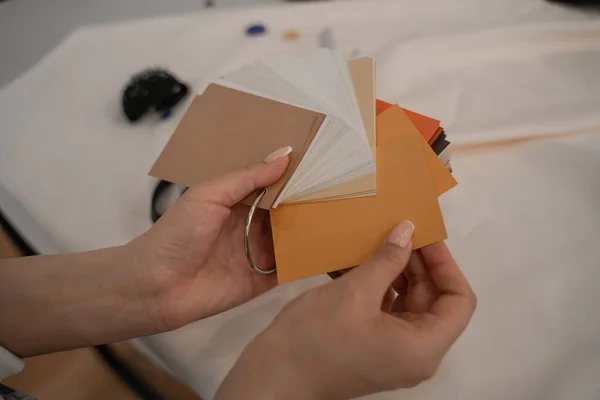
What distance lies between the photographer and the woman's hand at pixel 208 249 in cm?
62

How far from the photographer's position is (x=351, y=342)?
0.49 metres

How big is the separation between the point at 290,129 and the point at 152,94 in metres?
0.45

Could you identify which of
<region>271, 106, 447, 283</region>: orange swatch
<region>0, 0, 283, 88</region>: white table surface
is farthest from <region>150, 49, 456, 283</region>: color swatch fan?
<region>0, 0, 283, 88</region>: white table surface

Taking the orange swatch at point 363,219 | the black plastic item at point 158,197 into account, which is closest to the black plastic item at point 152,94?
the black plastic item at point 158,197

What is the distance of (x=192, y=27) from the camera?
113 centimetres

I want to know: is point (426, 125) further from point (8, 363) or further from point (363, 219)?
point (8, 363)

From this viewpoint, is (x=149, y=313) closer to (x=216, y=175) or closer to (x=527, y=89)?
(x=216, y=175)

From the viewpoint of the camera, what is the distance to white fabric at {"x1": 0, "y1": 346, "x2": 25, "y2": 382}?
23.4 inches

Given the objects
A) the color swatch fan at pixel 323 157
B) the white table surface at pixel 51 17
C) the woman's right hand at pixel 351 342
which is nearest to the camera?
the woman's right hand at pixel 351 342

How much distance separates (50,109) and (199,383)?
29.4 inches

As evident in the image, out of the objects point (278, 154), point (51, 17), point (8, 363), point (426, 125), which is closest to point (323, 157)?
point (278, 154)

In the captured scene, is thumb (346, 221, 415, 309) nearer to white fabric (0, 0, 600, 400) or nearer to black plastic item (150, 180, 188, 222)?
white fabric (0, 0, 600, 400)

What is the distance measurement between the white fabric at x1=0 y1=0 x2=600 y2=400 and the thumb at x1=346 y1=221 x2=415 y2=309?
22 cm

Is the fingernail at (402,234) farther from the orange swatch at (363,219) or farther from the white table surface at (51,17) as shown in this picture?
the white table surface at (51,17)
